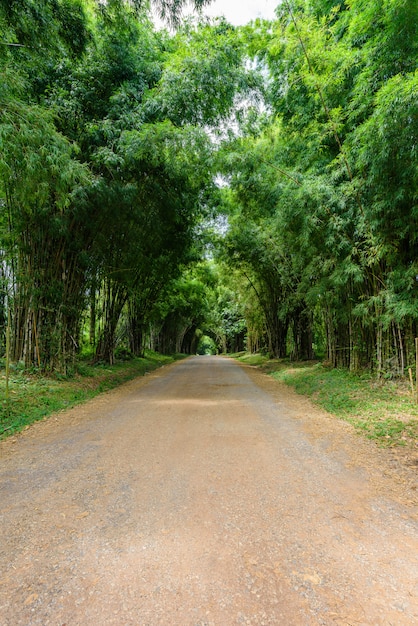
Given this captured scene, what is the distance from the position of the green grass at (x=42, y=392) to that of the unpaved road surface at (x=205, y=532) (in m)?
1.05

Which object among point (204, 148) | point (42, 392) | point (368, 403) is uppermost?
point (204, 148)

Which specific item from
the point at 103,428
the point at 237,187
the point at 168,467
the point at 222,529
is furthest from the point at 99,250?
the point at 222,529

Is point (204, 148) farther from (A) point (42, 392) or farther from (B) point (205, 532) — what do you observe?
(B) point (205, 532)

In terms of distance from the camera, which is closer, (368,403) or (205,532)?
(205,532)

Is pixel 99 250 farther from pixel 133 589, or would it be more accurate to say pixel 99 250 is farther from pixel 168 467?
pixel 133 589

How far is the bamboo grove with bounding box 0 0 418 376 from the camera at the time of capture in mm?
4801

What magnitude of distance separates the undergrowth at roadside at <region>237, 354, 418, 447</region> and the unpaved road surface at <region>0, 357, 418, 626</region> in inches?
22.0

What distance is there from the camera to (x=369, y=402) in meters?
5.57

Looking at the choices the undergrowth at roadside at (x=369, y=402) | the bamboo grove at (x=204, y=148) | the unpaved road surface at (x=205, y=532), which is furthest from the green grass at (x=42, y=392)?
the undergrowth at roadside at (x=369, y=402)

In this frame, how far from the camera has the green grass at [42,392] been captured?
4.91 m

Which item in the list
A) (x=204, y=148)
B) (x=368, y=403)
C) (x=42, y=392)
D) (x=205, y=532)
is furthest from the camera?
(x=204, y=148)

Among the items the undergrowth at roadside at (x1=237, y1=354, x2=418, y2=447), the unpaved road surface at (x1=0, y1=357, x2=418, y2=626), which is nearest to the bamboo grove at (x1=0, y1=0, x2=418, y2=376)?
the undergrowth at roadside at (x1=237, y1=354, x2=418, y2=447)

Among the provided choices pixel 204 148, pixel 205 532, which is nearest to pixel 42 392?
pixel 205 532

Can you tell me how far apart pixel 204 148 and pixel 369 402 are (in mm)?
5658
